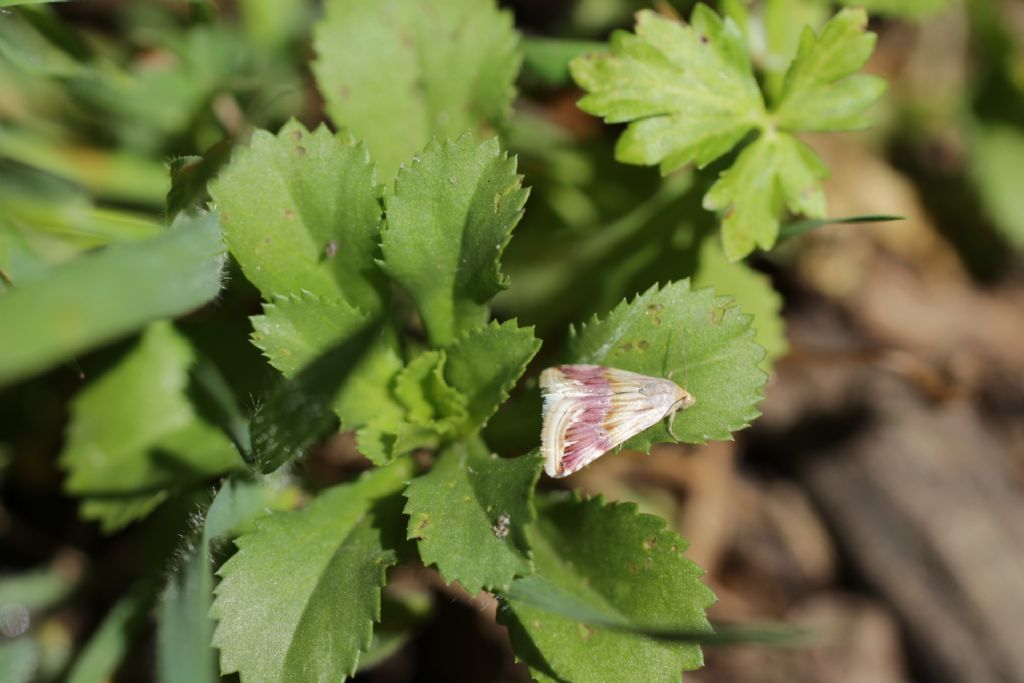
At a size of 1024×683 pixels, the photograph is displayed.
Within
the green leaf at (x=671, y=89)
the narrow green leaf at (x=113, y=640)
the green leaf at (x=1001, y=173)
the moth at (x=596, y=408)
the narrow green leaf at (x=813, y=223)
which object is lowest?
the green leaf at (x=1001, y=173)

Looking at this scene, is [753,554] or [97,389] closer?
[97,389]

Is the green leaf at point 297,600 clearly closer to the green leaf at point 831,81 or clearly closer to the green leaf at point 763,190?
the green leaf at point 763,190

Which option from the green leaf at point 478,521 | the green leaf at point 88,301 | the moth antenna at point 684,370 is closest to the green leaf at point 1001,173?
the moth antenna at point 684,370

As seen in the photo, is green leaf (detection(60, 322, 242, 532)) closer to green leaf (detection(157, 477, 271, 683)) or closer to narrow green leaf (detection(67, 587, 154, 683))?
narrow green leaf (detection(67, 587, 154, 683))

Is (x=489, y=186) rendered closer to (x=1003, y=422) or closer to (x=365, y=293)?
(x=365, y=293)

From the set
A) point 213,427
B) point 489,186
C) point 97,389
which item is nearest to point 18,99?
point 97,389

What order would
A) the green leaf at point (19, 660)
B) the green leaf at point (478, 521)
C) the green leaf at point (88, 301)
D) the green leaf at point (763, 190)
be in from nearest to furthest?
the green leaf at point (88, 301) < the green leaf at point (478, 521) < the green leaf at point (763, 190) < the green leaf at point (19, 660)
